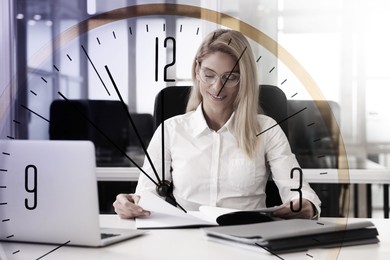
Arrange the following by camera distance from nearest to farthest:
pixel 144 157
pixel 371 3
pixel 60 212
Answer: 1. pixel 60 212
2. pixel 144 157
3. pixel 371 3

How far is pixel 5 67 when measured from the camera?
1.02 metres

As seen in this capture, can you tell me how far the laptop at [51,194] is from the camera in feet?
2.33

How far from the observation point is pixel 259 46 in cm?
86

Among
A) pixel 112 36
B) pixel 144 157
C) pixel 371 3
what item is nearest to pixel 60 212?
pixel 144 157

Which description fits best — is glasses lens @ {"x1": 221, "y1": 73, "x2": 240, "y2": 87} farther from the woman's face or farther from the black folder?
the black folder

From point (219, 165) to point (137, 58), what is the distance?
0.21 metres

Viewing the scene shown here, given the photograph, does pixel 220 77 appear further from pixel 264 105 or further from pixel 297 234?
pixel 297 234

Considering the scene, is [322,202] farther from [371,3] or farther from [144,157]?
[371,3]

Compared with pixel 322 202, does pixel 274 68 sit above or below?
above

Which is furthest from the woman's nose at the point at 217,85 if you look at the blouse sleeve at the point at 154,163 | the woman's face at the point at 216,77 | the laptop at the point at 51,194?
the laptop at the point at 51,194

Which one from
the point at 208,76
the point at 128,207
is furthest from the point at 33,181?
the point at 208,76

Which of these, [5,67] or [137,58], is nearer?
[137,58]

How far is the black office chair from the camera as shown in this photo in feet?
2.66

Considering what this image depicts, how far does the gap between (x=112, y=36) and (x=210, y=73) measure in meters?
0.16
